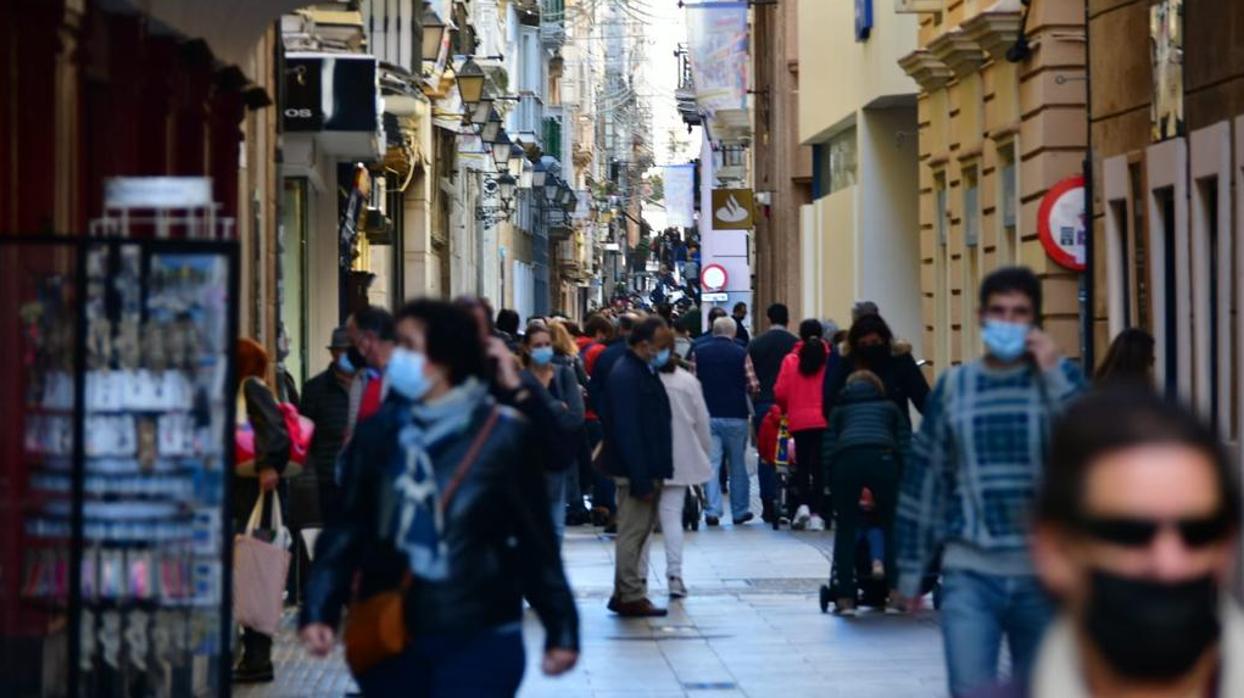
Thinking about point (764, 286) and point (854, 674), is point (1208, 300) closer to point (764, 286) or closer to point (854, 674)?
point (854, 674)

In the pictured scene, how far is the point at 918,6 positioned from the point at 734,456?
5479 mm

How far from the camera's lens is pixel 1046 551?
283 centimetres

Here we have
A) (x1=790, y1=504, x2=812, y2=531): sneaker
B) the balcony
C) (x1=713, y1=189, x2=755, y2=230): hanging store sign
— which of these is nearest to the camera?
(x1=790, y1=504, x2=812, y2=531): sneaker

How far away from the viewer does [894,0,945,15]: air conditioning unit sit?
2641 centimetres

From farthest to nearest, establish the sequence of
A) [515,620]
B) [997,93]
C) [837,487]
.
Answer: [997,93] < [837,487] < [515,620]

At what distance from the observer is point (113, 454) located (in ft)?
28.3

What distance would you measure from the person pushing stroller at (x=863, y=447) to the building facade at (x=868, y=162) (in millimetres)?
14499

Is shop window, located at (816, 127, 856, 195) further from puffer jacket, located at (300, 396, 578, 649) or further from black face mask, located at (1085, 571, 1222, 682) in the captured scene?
black face mask, located at (1085, 571, 1222, 682)

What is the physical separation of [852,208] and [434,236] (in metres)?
9.22

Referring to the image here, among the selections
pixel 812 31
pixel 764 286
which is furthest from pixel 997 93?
pixel 764 286

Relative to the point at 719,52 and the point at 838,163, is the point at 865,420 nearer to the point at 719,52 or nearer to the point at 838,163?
the point at 838,163

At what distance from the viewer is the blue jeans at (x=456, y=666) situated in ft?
23.1

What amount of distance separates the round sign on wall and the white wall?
12.5 metres

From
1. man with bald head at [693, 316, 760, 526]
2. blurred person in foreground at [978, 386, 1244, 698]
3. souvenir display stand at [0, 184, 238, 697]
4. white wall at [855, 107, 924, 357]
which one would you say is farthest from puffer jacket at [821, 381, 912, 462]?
white wall at [855, 107, 924, 357]
